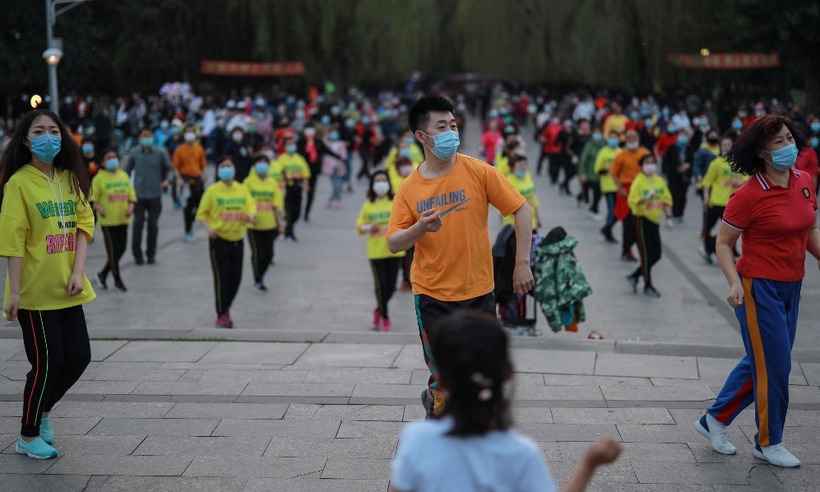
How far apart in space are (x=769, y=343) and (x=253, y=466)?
2.51m

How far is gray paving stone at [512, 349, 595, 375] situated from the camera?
25.0ft

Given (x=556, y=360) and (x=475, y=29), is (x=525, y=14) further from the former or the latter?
(x=556, y=360)

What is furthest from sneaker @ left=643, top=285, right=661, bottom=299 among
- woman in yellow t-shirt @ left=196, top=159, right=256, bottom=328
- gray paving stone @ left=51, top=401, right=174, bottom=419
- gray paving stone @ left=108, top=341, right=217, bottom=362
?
gray paving stone @ left=51, top=401, right=174, bottom=419

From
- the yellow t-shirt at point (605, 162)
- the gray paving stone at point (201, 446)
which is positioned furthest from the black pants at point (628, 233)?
the gray paving stone at point (201, 446)

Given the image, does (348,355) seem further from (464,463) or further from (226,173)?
(464,463)

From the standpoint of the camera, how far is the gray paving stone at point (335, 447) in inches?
228

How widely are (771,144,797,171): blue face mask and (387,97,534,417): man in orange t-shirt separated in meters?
1.21

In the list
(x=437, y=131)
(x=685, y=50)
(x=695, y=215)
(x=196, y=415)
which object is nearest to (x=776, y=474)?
(x=437, y=131)

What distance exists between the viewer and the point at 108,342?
8578mm

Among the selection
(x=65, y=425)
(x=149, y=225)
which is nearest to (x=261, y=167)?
(x=149, y=225)

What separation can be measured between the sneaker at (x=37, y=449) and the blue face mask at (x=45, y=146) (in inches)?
54.3

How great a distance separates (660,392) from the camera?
277 inches

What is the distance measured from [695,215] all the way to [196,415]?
14.6 m

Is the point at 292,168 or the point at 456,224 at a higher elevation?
the point at 456,224
